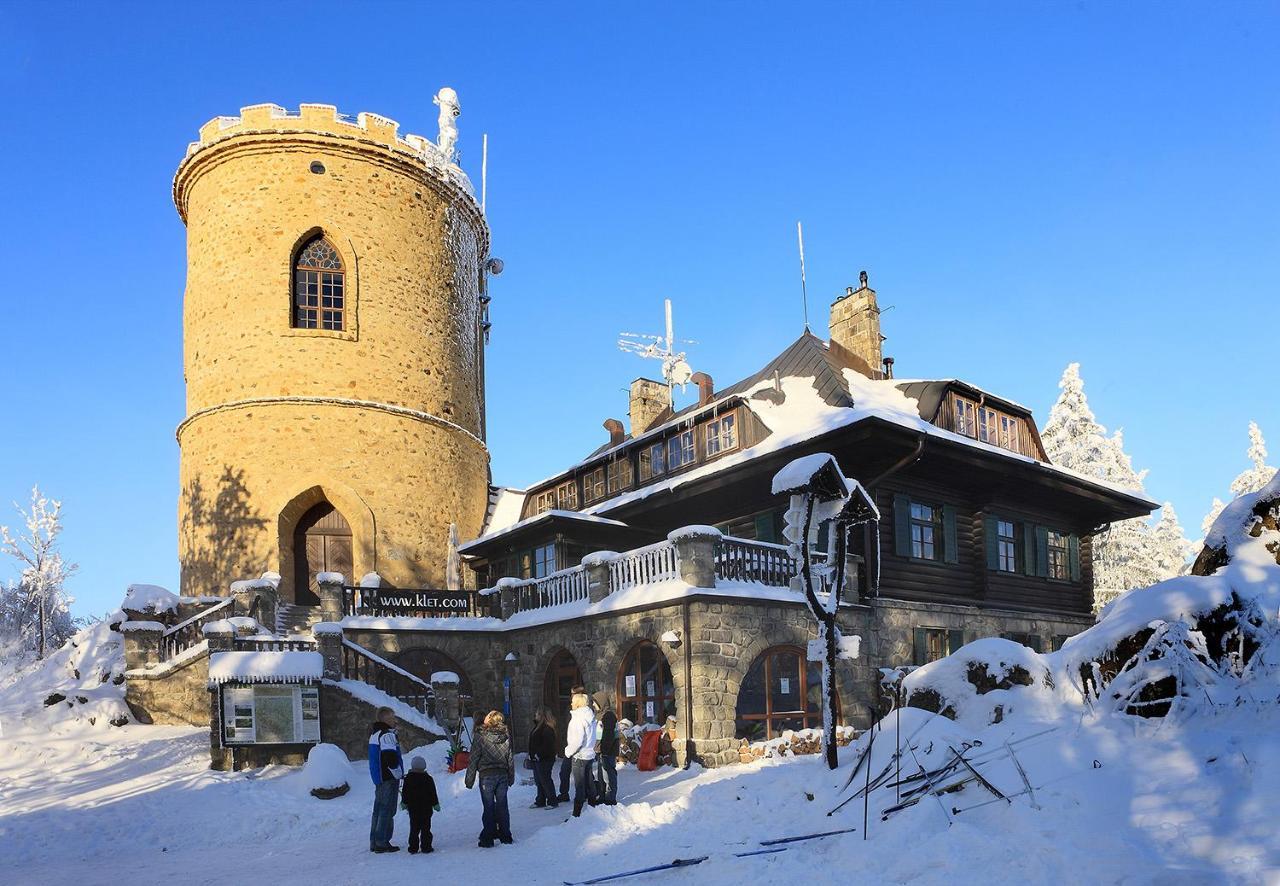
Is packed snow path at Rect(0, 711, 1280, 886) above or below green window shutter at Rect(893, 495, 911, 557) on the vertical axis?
below

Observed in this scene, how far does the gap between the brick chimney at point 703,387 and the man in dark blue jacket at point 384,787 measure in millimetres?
15633

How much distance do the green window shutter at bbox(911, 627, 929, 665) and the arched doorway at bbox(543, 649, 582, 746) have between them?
6842mm

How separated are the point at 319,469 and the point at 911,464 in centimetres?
1416

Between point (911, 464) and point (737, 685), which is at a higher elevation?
point (911, 464)

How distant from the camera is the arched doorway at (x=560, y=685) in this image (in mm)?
20688

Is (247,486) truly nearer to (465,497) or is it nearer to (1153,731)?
(465,497)

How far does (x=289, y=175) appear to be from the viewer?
26.7m

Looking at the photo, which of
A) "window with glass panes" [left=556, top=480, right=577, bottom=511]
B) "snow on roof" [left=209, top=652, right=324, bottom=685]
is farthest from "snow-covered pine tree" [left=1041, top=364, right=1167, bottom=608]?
"snow on roof" [left=209, top=652, right=324, bottom=685]

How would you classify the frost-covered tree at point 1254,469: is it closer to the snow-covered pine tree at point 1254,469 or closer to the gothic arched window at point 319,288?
the snow-covered pine tree at point 1254,469

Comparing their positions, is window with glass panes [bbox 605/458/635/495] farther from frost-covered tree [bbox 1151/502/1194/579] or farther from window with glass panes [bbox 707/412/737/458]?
frost-covered tree [bbox 1151/502/1194/579]

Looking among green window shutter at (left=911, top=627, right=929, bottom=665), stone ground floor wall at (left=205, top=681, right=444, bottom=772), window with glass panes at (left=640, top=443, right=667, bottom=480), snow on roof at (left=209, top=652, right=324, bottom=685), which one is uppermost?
window with glass panes at (left=640, top=443, right=667, bottom=480)

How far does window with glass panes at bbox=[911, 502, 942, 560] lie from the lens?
22.2 m

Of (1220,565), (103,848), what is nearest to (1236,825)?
(1220,565)

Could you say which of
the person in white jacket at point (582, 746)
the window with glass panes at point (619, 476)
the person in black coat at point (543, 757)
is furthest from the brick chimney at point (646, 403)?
the person in white jacket at point (582, 746)
